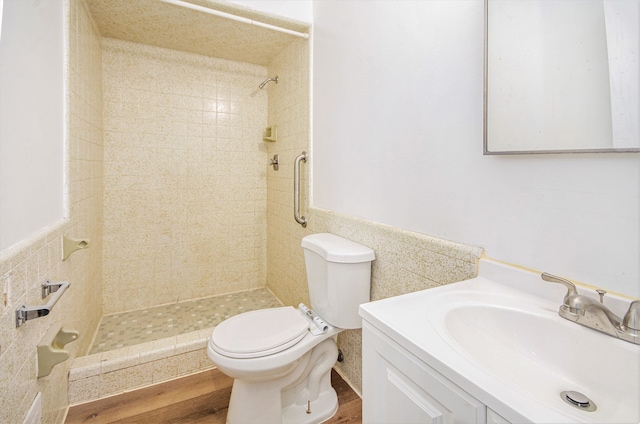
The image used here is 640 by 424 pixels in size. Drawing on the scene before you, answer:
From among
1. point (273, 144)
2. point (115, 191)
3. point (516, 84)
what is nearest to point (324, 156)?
point (273, 144)

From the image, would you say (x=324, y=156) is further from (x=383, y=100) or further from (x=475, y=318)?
(x=475, y=318)

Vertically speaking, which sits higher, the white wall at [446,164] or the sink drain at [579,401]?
the white wall at [446,164]

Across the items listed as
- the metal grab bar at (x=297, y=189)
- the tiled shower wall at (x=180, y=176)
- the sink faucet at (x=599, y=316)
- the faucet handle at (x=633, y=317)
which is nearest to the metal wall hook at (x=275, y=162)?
the tiled shower wall at (x=180, y=176)

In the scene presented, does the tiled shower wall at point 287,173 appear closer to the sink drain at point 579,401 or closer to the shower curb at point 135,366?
the shower curb at point 135,366

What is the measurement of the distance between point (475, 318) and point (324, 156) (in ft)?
4.37

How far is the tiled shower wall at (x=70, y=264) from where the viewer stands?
2.86ft

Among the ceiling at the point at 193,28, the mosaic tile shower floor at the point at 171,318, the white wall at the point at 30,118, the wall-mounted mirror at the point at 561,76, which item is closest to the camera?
the wall-mounted mirror at the point at 561,76

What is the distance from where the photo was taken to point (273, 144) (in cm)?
276

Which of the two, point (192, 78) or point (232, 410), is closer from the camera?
point (232, 410)

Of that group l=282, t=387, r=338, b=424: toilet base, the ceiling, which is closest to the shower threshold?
l=282, t=387, r=338, b=424: toilet base

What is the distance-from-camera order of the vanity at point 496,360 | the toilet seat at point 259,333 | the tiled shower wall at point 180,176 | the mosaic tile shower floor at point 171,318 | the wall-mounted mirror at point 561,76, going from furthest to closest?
the tiled shower wall at point 180,176 < the mosaic tile shower floor at point 171,318 < the toilet seat at point 259,333 < the wall-mounted mirror at point 561,76 < the vanity at point 496,360

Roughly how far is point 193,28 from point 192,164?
1022 mm

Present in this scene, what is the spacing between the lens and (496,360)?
698 mm

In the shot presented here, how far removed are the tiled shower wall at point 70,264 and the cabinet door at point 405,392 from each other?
949 mm
